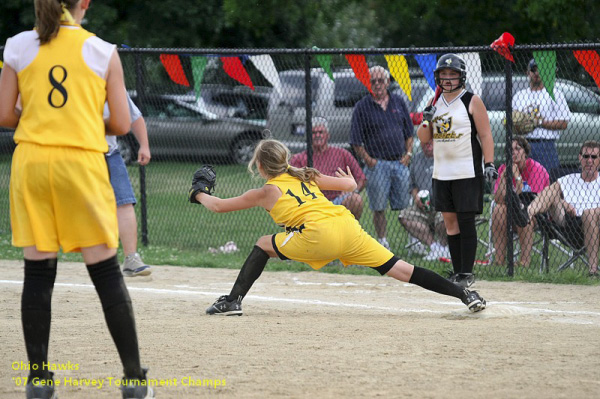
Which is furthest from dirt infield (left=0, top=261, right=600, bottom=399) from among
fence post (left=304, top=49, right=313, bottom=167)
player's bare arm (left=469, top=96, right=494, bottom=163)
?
fence post (left=304, top=49, right=313, bottom=167)

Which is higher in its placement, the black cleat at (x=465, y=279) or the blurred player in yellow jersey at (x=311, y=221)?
the blurred player in yellow jersey at (x=311, y=221)

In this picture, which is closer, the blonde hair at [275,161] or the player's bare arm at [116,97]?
the player's bare arm at [116,97]

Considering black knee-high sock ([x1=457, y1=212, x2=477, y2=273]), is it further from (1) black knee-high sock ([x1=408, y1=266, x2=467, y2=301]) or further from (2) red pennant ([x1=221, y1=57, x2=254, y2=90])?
(2) red pennant ([x1=221, y1=57, x2=254, y2=90])

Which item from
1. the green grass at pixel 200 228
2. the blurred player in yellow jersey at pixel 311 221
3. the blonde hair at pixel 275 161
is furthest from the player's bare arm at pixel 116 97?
the green grass at pixel 200 228

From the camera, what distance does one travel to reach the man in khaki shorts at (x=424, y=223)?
1031 cm

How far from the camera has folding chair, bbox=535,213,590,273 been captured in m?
9.23

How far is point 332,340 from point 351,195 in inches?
168

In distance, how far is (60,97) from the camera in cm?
428

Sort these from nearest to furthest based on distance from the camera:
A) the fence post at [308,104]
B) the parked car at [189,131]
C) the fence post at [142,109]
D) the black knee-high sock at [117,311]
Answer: the black knee-high sock at [117,311]
the fence post at [308,104]
the fence post at [142,109]
the parked car at [189,131]

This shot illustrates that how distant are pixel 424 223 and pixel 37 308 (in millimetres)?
6577

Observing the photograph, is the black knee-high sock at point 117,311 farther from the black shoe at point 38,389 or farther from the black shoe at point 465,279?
the black shoe at point 465,279

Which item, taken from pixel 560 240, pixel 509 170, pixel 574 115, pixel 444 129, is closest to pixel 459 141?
pixel 444 129

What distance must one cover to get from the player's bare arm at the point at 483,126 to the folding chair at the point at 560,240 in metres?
1.67

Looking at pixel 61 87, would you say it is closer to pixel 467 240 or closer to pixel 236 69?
pixel 467 240
